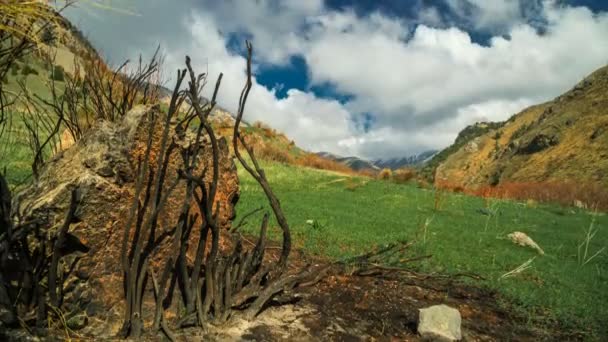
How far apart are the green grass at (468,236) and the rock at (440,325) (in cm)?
199

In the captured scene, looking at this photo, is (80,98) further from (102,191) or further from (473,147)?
(473,147)

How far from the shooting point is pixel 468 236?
12617 mm

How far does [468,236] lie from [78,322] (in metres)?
10.9

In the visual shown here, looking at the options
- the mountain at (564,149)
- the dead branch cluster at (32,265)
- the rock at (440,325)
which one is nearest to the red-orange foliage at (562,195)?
the mountain at (564,149)

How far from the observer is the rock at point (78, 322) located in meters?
4.11

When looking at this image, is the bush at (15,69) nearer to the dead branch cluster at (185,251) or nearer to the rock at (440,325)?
the dead branch cluster at (185,251)

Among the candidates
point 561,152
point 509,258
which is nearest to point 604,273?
point 509,258

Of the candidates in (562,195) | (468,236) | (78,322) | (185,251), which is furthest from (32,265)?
(562,195)

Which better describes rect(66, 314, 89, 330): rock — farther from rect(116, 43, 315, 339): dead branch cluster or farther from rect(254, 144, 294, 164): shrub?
rect(254, 144, 294, 164): shrub

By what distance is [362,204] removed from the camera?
1727 centimetres

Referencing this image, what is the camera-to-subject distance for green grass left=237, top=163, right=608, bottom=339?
7.29 m

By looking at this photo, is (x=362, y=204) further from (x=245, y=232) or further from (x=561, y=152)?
(x=561, y=152)

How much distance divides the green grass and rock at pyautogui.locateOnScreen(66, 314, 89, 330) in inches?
193

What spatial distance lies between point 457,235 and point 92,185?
35.0 feet
